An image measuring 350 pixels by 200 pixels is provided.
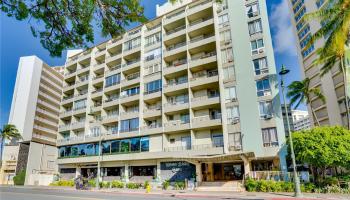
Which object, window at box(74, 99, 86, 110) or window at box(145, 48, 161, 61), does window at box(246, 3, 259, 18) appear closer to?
window at box(145, 48, 161, 61)

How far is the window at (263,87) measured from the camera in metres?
29.8

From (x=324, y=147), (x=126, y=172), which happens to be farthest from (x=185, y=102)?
(x=324, y=147)

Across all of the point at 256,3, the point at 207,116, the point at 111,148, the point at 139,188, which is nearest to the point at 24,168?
the point at 111,148

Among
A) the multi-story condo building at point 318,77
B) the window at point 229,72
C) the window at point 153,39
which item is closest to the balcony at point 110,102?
the window at point 153,39

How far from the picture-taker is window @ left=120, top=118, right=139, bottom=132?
38094 millimetres

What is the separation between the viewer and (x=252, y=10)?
34.1 metres

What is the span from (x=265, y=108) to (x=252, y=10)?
1474cm

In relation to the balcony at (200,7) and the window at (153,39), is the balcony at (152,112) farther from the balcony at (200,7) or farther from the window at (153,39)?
the balcony at (200,7)

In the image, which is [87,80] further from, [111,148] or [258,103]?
[258,103]

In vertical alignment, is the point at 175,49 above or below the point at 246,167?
above

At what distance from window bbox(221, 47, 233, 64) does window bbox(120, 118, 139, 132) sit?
16.5 metres

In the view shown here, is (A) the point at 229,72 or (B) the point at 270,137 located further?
(A) the point at 229,72

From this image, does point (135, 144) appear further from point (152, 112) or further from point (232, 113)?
point (232, 113)

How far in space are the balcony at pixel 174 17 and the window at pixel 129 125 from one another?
688 inches
